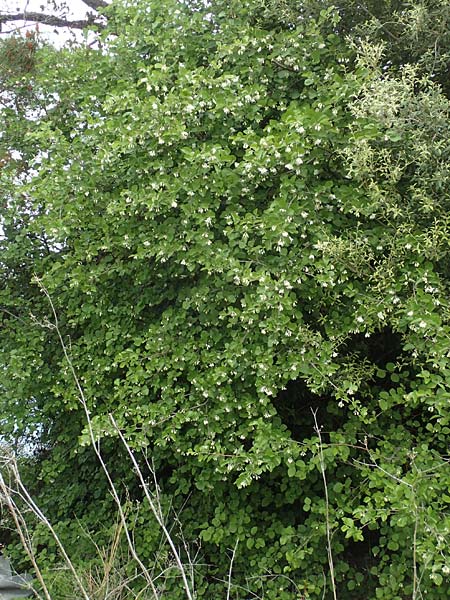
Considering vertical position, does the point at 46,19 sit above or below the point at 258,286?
above

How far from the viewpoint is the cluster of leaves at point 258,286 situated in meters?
2.99

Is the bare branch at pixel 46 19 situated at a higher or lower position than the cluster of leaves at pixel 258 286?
higher

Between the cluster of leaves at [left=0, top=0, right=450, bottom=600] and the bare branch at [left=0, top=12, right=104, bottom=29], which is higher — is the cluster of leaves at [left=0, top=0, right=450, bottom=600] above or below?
below

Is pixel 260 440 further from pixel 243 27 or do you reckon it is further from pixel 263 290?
pixel 243 27

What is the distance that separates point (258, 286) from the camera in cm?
303

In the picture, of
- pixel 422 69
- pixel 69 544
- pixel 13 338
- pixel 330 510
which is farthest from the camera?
pixel 13 338

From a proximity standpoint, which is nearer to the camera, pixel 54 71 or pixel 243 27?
pixel 243 27

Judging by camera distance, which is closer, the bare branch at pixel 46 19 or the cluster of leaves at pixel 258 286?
the cluster of leaves at pixel 258 286

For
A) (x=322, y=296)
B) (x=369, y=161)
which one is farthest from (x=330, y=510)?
(x=369, y=161)

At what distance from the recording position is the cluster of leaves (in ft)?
9.81

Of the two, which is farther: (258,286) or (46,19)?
(46,19)

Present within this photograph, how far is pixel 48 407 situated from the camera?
4352 mm

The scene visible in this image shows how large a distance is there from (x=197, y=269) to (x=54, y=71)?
196cm

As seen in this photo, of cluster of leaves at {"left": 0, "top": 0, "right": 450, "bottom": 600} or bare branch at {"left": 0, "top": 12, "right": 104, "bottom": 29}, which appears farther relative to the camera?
bare branch at {"left": 0, "top": 12, "right": 104, "bottom": 29}
